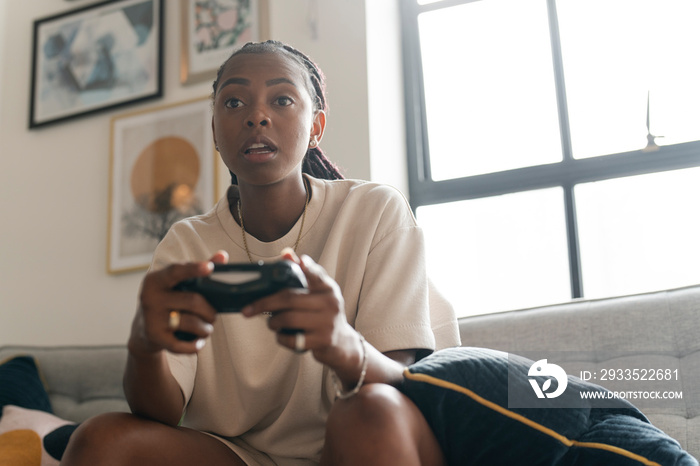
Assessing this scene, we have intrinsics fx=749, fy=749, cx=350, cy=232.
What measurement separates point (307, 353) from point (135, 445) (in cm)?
32

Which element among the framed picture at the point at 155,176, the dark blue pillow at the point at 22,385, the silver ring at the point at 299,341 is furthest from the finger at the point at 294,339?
the framed picture at the point at 155,176

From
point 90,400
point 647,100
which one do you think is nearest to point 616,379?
point 647,100

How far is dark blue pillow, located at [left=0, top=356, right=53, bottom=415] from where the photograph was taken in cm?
223

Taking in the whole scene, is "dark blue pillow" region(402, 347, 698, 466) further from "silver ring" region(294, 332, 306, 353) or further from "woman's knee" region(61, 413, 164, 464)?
"woman's knee" region(61, 413, 164, 464)

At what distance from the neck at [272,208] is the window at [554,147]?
134 cm

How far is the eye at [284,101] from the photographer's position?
1.44 metres

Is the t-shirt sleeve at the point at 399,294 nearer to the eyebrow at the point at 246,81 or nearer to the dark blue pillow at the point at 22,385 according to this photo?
the eyebrow at the point at 246,81

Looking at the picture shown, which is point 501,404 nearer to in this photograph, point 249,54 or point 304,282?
point 304,282

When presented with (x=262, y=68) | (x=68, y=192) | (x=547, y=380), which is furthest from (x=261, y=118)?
(x=68, y=192)

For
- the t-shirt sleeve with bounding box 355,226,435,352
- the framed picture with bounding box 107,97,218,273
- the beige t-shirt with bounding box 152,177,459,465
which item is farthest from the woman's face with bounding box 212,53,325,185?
the framed picture with bounding box 107,97,218,273

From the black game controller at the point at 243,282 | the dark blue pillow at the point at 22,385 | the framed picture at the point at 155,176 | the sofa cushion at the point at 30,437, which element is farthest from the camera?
the framed picture at the point at 155,176

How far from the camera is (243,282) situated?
0.83 metres

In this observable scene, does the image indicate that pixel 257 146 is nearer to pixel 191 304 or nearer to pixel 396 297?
pixel 396 297

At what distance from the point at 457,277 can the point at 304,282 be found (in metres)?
1.95
